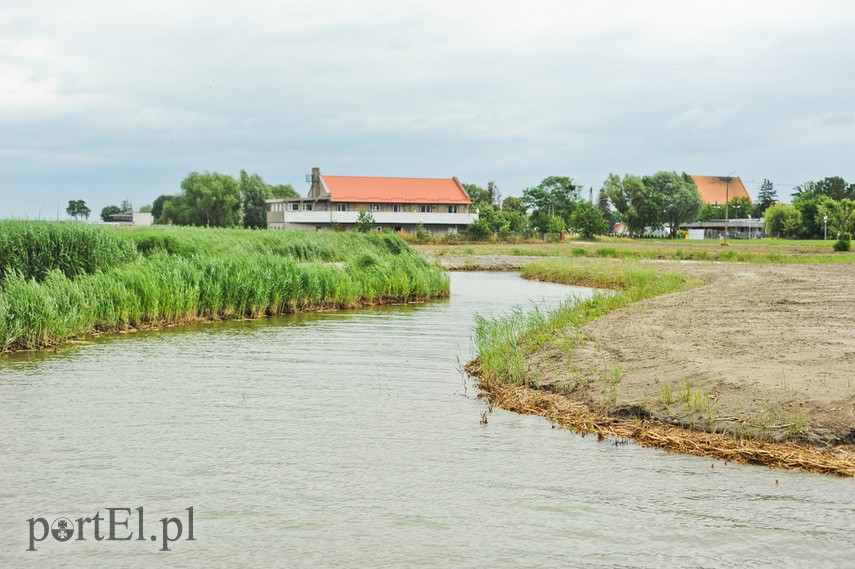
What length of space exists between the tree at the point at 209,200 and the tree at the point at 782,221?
79.1 metres

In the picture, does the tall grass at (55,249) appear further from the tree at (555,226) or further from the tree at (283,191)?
the tree at (283,191)

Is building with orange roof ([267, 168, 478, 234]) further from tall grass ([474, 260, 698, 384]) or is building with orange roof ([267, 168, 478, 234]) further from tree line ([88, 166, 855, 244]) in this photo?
tall grass ([474, 260, 698, 384])

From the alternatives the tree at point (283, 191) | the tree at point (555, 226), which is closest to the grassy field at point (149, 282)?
the tree at point (555, 226)

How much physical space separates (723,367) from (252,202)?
364ft

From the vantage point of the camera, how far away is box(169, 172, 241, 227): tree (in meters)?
113

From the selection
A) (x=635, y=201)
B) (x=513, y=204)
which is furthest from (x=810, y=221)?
(x=513, y=204)

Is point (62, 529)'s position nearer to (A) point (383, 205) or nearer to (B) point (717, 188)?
(A) point (383, 205)

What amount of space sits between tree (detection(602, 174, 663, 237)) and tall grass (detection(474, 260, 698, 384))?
280 feet

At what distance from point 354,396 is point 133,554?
6.75m

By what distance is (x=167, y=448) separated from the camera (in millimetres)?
10883

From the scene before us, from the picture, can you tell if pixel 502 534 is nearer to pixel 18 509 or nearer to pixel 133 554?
pixel 133 554

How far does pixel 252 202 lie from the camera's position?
118750 mm

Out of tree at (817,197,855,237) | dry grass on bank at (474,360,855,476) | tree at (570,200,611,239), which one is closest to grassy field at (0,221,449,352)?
dry grass on bank at (474,360,855,476)

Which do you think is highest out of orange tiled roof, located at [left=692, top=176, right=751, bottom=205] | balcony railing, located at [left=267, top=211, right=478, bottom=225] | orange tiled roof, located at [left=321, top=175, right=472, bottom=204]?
orange tiled roof, located at [left=692, top=176, right=751, bottom=205]
